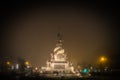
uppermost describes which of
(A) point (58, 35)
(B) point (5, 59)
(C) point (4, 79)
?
(A) point (58, 35)

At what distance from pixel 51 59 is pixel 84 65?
1875 cm

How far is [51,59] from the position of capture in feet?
570

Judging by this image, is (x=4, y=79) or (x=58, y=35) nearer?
(x=4, y=79)

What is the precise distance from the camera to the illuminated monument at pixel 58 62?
160875 millimetres

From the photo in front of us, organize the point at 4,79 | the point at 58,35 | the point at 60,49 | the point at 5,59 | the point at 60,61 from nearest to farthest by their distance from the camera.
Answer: the point at 4,79
the point at 5,59
the point at 60,61
the point at 60,49
the point at 58,35

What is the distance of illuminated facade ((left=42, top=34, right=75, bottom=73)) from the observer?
161525 mm

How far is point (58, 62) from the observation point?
550 ft

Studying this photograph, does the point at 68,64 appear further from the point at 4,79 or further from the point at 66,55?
the point at 4,79

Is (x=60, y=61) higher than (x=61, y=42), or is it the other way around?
(x=61, y=42)

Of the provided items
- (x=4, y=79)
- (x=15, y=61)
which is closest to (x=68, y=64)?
(x=15, y=61)

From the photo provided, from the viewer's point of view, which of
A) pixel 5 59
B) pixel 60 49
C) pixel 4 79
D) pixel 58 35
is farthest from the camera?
pixel 58 35

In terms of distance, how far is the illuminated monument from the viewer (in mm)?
160875

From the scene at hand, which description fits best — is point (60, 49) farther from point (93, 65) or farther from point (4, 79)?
point (4, 79)

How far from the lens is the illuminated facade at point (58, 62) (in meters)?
162
